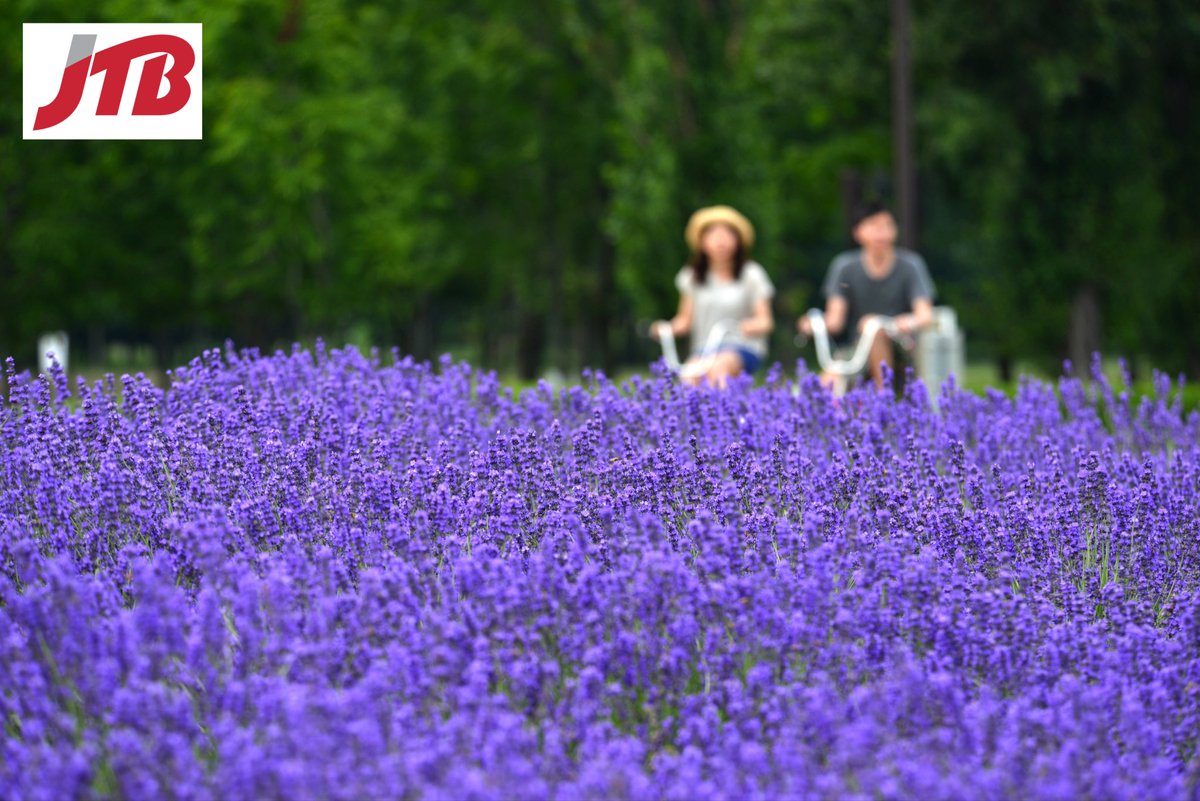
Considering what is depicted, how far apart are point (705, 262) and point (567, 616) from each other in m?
6.80

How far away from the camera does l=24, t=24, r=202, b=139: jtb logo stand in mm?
7277

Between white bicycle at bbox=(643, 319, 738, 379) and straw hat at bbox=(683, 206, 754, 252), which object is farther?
straw hat at bbox=(683, 206, 754, 252)

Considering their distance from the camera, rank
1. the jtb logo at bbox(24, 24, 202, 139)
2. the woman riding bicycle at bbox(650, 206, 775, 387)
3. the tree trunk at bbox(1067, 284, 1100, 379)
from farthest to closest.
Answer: the tree trunk at bbox(1067, 284, 1100, 379) < the woman riding bicycle at bbox(650, 206, 775, 387) < the jtb logo at bbox(24, 24, 202, 139)

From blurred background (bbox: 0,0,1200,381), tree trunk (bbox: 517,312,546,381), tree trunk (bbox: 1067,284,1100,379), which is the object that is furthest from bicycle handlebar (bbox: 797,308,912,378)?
tree trunk (bbox: 517,312,546,381)

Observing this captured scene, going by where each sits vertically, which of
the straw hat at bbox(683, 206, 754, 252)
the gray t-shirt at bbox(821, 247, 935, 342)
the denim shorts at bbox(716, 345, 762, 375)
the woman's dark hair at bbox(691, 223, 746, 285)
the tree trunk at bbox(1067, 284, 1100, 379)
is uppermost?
the tree trunk at bbox(1067, 284, 1100, 379)

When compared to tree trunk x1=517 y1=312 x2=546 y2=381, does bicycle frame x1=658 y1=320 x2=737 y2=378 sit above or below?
below

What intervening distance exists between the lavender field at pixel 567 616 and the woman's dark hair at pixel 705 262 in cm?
472

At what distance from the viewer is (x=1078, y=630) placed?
12.6ft

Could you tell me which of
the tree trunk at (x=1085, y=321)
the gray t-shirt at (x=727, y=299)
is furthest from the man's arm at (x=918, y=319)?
the tree trunk at (x=1085, y=321)

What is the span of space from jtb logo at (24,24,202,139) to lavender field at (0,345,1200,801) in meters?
2.42

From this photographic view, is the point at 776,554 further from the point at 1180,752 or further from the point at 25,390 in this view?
the point at 25,390

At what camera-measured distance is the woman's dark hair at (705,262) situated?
32.7 feet

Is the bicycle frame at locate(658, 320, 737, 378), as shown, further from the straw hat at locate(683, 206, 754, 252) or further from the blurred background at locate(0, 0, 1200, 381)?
the blurred background at locate(0, 0, 1200, 381)

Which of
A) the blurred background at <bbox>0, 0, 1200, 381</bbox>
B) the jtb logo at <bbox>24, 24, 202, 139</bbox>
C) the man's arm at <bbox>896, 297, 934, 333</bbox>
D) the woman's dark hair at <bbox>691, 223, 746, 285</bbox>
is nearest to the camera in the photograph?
the jtb logo at <bbox>24, 24, 202, 139</bbox>
